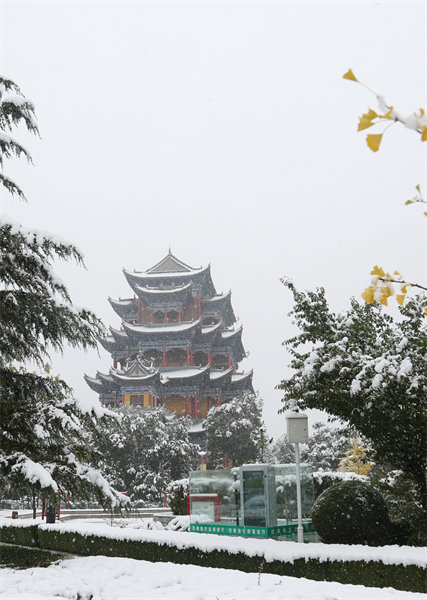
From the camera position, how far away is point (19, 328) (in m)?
9.89

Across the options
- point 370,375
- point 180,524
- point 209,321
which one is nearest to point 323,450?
point 209,321

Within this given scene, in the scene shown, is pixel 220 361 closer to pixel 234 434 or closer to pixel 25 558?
pixel 234 434

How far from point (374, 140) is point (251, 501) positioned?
481 inches

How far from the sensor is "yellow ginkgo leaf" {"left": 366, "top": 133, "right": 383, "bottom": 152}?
1195 millimetres

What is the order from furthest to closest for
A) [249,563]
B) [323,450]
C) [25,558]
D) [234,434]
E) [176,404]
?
[176,404], [323,450], [234,434], [25,558], [249,563]

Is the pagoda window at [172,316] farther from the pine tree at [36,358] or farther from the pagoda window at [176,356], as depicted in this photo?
the pine tree at [36,358]

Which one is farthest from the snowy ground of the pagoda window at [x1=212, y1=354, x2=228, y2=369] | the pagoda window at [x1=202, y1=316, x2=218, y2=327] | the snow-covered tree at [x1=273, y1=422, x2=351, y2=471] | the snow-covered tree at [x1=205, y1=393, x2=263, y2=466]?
the pagoda window at [x1=212, y1=354, x2=228, y2=369]

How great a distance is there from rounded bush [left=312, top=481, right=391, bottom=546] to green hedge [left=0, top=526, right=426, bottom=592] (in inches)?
77.5

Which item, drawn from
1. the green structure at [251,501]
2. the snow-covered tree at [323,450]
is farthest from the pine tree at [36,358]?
the snow-covered tree at [323,450]

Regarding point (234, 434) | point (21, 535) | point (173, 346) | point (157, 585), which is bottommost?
point (21, 535)

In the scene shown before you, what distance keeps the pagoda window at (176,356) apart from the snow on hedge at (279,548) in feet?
127

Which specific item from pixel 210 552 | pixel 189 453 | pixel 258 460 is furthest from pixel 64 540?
pixel 258 460

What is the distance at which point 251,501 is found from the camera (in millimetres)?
12414

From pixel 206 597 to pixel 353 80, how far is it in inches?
237
